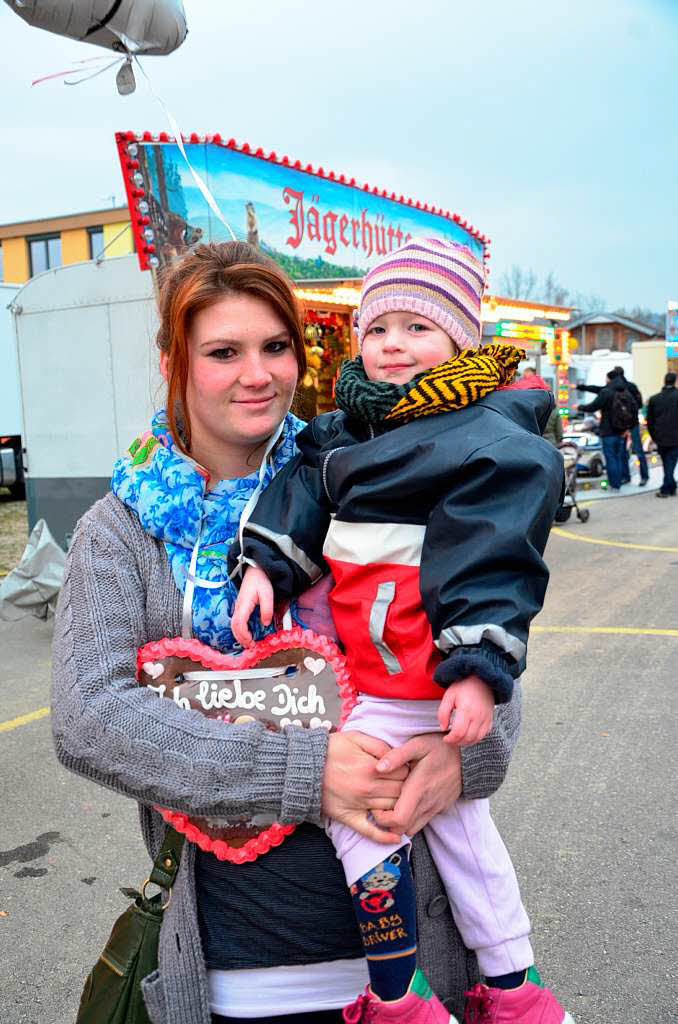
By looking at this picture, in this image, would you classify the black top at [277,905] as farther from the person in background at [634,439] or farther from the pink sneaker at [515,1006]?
the person in background at [634,439]

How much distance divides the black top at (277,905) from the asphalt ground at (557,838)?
165 cm

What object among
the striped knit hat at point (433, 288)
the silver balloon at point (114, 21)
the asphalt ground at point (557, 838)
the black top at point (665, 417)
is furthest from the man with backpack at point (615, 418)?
the striped knit hat at point (433, 288)

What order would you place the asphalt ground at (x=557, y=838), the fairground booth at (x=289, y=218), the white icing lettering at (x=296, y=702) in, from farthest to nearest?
the fairground booth at (x=289, y=218) → the asphalt ground at (x=557, y=838) → the white icing lettering at (x=296, y=702)

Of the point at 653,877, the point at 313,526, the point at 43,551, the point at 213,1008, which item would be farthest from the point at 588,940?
the point at 43,551

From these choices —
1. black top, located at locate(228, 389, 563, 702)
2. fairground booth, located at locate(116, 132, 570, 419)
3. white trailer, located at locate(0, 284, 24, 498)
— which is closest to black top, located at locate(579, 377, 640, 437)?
fairground booth, located at locate(116, 132, 570, 419)

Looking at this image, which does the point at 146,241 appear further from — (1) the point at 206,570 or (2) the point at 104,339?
(1) the point at 206,570

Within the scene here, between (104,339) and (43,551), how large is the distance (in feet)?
6.63

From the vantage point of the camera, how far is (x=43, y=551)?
270 inches

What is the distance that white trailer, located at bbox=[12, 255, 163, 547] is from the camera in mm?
7590

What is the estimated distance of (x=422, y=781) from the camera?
1396mm

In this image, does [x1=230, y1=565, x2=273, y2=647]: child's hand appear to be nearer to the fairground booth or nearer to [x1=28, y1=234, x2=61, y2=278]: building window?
the fairground booth

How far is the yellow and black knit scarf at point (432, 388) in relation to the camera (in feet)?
5.30

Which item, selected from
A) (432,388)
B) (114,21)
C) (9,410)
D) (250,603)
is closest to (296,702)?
(250,603)

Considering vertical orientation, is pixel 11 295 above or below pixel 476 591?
above
